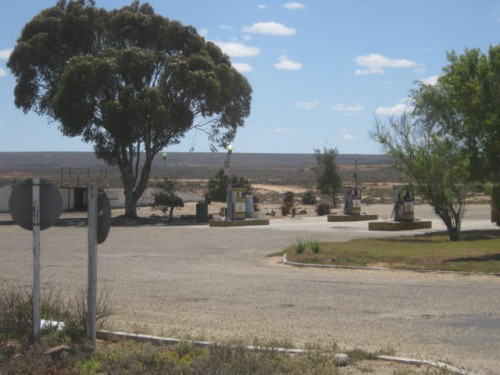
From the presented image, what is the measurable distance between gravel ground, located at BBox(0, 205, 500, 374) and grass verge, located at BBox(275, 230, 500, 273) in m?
1.04

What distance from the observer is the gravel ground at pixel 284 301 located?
941 centimetres

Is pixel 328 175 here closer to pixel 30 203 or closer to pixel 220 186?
pixel 220 186

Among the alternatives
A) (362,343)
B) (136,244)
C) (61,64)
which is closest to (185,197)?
(61,64)

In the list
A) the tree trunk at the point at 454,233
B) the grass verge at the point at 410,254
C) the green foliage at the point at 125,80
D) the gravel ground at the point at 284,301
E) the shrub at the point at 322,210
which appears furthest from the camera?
the shrub at the point at 322,210

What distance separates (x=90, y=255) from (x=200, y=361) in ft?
5.78

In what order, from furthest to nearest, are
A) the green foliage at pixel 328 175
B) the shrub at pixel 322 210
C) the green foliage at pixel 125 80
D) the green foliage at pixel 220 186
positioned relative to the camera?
the green foliage at pixel 328 175 → the green foliage at pixel 220 186 → the shrub at pixel 322 210 → the green foliage at pixel 125 80

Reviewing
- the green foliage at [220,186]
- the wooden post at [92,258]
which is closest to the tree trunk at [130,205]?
the green foliage at [220,186]

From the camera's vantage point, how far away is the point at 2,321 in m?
8.67

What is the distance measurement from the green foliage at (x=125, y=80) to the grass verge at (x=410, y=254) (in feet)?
71.3

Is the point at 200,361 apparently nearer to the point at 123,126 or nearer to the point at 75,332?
the point at 75,332

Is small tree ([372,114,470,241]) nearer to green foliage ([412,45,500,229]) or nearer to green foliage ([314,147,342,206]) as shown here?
green foliage ([412,45,500,229])

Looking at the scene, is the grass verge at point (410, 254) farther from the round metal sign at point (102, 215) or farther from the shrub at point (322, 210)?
the shrub at point (322, 210)

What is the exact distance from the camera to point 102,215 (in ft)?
26.5

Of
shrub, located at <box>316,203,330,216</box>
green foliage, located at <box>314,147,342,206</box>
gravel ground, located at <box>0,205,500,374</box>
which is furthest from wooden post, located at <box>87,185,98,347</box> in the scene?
green foliage, located at <box>314,147,342,206</box>
